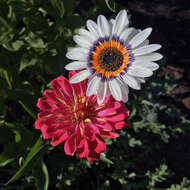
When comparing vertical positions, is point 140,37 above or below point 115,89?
above

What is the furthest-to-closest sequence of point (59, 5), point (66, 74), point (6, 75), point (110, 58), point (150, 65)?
point (66, 74)
point (6, 75)
point (59, 5)
point (110, 58)
point (150, 65)

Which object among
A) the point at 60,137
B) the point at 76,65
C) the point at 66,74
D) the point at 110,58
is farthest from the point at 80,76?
the point at 66,74

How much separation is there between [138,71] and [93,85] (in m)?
0.16

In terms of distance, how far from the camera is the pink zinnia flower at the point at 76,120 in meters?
1.09

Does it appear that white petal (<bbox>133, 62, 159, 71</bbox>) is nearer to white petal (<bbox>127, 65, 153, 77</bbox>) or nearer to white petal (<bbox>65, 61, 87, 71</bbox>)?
white petal (<bbox>127, 65, 153, 77</bbox>)

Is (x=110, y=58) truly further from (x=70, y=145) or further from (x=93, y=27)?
(x=70, y=145)

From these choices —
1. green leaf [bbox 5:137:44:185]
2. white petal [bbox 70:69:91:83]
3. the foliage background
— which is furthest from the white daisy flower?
green leaf [bbox 5:137:44:185]

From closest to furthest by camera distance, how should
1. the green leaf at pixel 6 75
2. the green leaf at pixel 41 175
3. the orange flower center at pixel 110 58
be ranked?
the orange flower center at pixel 110 58
the green leaf at pixel 41 175
the green leaf at pixel 6 75

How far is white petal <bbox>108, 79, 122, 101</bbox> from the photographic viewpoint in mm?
967

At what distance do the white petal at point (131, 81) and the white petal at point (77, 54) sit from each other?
155mm

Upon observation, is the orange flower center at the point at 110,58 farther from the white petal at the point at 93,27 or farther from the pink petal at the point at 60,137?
the pink petal at the point at 60,137

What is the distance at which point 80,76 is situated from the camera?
102cm

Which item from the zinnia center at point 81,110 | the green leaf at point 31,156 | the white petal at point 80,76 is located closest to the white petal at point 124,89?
the white petal at point 80,76

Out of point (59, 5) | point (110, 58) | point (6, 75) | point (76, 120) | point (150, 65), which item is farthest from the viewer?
point (6, 75)
